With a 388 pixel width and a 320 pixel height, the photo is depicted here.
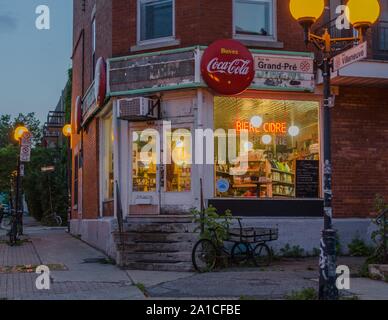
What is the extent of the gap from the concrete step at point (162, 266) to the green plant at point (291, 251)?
278 cm

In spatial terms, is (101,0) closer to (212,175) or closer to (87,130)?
(87,130)

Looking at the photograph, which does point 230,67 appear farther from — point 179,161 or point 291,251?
point 291,251

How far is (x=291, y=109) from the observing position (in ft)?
47.0

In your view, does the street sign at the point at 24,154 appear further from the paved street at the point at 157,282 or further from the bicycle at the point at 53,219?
the bicycle at the point at 53,219

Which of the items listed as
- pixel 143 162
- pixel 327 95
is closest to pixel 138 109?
pixel 143 162

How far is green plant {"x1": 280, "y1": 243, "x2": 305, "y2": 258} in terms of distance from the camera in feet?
44.3

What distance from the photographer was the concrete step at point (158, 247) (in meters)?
12.1

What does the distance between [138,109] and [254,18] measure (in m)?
3.45

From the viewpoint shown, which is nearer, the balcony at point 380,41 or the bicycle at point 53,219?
the balcony at point 380,41

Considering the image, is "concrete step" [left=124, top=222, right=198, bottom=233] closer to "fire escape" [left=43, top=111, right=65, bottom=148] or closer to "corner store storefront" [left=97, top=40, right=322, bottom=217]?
"corner store storefront" [left=97, top=40, right=322, bottom=217]

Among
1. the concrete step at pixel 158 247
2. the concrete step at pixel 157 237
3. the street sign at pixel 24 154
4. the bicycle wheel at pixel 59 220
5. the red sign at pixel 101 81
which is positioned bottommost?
the bicycle wheel at pixel 59 220

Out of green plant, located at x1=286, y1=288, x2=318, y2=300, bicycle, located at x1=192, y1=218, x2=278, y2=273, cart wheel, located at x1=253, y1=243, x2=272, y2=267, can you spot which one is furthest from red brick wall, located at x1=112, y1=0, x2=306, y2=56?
green plant, located at x1=286, y1=288, x2=318, y2=300

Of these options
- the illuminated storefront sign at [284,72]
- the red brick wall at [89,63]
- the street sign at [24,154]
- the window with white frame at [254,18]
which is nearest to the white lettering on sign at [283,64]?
the illuminated storefront sign at [284,72]

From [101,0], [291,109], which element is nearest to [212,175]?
[291,109]
